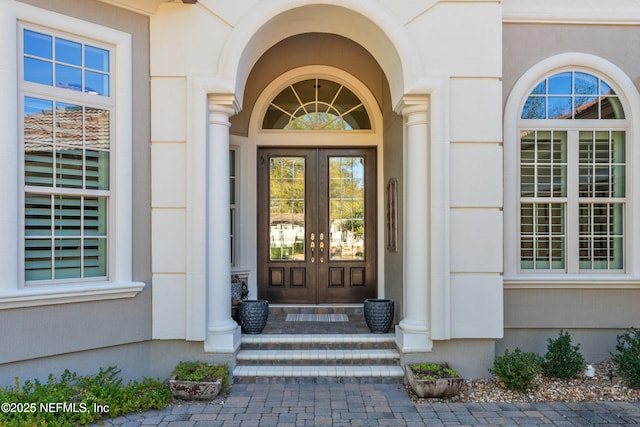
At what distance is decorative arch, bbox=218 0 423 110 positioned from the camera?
4820 mm

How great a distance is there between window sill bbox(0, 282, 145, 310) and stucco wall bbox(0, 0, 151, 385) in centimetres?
6

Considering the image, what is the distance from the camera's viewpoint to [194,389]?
172 inches

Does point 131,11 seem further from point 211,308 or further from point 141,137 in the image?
point 211,308

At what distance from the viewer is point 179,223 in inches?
190

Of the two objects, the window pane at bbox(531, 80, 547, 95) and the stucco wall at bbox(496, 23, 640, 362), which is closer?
the stucco wall at bbox(496, 23, 640, 362)

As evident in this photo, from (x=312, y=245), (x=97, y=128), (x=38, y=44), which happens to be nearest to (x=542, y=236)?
(x=312, y=245)

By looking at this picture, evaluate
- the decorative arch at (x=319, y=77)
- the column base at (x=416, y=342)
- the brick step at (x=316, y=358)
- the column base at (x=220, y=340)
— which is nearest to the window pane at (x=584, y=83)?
the decorative arch at (x=319, y=77)

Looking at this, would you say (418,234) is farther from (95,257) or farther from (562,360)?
(95,257)

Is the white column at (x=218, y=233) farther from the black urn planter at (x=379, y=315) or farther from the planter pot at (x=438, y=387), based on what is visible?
the planter pot at (x=438, y=387)

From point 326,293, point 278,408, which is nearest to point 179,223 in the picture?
point 278,408

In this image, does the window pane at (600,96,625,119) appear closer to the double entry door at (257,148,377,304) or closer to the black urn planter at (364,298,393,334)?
the double entry door at (257,148,377,304)

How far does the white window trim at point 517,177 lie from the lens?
5.29 meters

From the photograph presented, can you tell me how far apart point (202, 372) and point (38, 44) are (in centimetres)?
357

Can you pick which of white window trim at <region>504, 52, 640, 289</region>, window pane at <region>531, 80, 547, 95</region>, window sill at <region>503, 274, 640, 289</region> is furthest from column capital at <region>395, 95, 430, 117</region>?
window sill at <region>503, 274, 640, 289</region>
